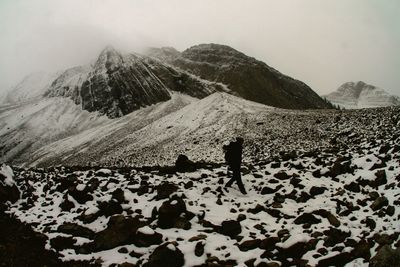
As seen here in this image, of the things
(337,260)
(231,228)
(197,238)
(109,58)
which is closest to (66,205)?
(197,238)

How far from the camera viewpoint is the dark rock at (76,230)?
14.3 metres

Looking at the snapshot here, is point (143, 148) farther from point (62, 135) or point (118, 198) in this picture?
point (62, 135)

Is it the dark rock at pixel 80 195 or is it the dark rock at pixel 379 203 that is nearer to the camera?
the dark rock at pixel 379 203

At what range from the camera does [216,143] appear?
43.3 metres

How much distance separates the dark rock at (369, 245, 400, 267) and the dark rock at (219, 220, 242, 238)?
4721 mm

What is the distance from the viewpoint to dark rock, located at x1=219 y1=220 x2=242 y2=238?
45.5ft

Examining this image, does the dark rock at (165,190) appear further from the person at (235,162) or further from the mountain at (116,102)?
the mountain at (116,102)

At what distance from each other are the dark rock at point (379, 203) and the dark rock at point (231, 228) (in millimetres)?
4774

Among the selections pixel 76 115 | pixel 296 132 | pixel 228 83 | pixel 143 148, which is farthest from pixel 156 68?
pixel 296 132

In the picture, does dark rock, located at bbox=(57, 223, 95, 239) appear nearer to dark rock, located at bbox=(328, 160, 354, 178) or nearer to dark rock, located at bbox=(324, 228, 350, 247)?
dark rock, located at bbox=(324, 228, 350, 247)

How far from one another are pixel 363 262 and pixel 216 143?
32.8 m

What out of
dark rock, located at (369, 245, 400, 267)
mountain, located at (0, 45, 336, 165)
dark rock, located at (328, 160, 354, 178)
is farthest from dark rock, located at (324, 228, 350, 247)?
mountain, located at (0, 45, 336, 165)

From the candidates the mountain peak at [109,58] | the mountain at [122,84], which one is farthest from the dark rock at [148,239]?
the mountain peak at [109,58]

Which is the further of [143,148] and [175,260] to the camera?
[143,148]
